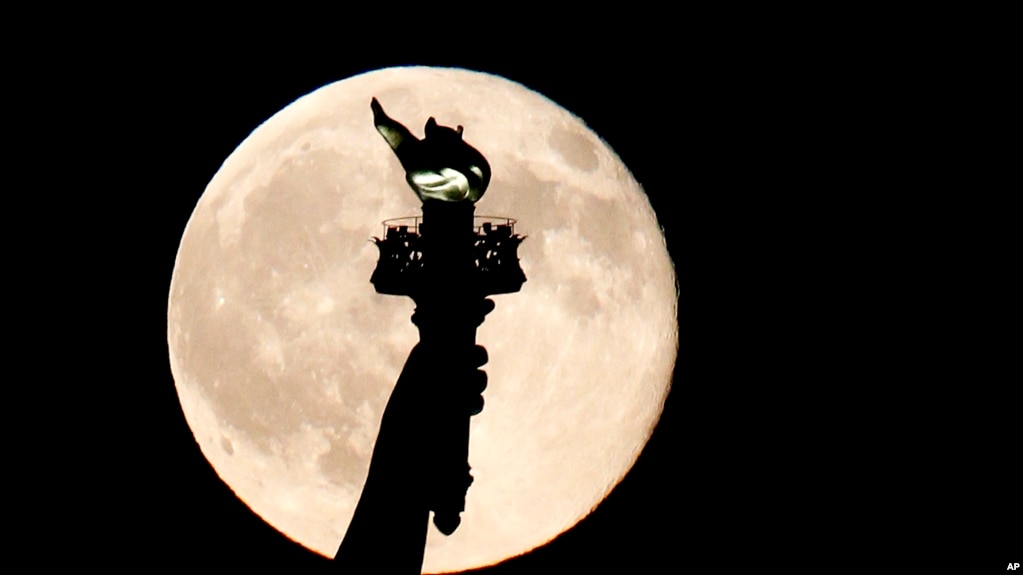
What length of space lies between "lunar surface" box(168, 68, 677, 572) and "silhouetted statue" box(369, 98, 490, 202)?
1.58 m

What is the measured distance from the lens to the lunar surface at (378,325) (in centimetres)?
890

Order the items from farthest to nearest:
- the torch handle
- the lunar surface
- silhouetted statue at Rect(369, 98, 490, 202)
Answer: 1. the lunar surface
2. the torch handle
3. silhouetted statue at Rect(369, 98, 490, 202)

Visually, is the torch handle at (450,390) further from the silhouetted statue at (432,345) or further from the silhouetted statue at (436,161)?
the silhouetted statue at (436,161)

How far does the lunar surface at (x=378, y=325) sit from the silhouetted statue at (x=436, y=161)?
5.19 feet

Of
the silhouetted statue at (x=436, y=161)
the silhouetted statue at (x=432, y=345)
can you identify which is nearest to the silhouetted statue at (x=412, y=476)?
the silhouetted statue at (x=432, y=345)

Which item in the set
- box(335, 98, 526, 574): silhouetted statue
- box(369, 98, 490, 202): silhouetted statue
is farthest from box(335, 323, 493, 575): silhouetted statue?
box(369, 98, 490, 202): silhouetted statue

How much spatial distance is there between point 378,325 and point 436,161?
6.94ft

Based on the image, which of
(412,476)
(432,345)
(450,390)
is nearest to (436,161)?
(432,345)

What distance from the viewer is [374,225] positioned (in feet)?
29.3

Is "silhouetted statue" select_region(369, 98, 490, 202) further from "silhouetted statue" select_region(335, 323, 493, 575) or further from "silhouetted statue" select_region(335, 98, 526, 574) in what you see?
"silhouetted statue" select_region(335, 323, 493, 575)

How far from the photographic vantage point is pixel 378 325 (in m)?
8.79

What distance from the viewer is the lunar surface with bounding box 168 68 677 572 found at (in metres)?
8.90

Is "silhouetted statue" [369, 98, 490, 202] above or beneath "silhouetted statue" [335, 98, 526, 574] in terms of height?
above

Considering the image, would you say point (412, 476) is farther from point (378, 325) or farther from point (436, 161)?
point (436, 161)
